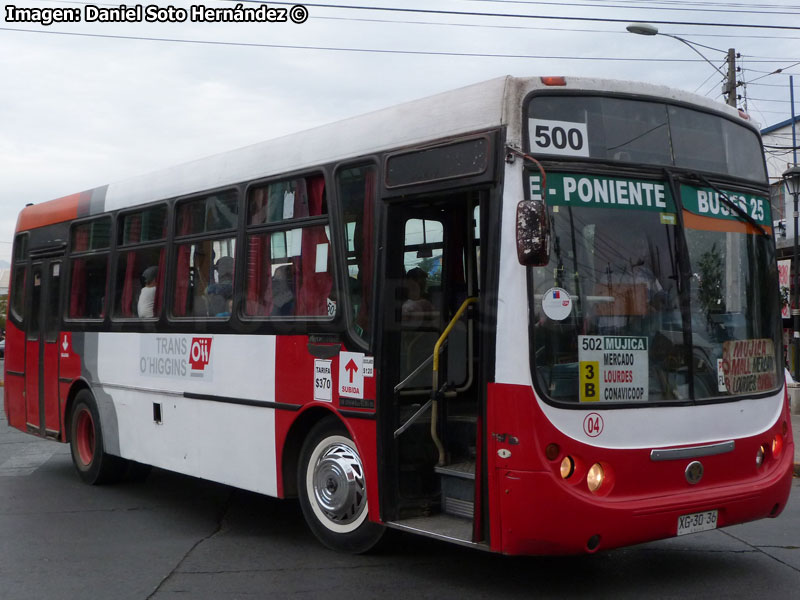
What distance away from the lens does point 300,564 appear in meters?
6.77

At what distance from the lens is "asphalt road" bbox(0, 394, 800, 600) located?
6.08m

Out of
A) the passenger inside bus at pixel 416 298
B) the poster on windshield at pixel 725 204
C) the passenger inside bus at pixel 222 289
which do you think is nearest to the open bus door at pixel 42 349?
the passenger inside bus at pixel 222 289

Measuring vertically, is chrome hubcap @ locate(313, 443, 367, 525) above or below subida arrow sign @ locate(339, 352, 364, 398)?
below

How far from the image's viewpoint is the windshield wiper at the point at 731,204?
6.16 meters

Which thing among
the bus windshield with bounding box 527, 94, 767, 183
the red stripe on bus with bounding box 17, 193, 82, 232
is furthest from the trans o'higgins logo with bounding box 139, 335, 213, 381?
the bus windshield with bounding box 527, 94, 767, 183

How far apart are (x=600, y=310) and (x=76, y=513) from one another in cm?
531

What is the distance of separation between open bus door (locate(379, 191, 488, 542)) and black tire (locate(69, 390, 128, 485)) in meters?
4.61

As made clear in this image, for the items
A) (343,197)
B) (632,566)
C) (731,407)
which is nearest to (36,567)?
(343,197)

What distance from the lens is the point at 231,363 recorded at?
7961mm

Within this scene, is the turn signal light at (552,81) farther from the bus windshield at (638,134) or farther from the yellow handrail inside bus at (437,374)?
the yellow handrail inside bus at (437,374)

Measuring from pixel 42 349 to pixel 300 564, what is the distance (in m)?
5.68

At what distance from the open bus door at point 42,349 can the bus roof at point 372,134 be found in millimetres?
1749

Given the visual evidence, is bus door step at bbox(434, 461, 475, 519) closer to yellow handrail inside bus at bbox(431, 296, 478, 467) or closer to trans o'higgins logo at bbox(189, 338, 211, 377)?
yellow handrail inside bus at bbox(431, 296, 478, 467)

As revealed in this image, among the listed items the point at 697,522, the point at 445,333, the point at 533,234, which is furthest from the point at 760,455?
the point at 533,234
